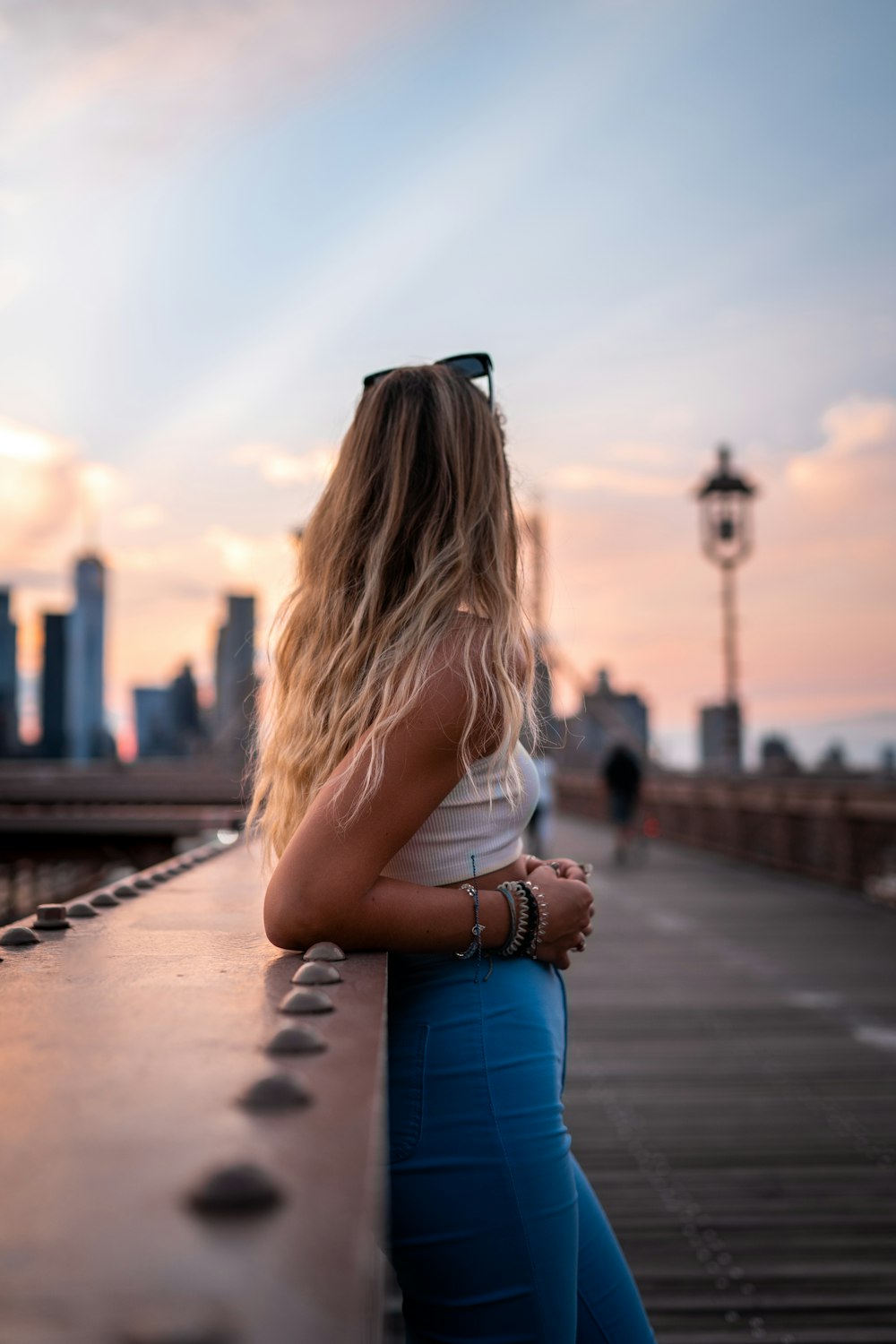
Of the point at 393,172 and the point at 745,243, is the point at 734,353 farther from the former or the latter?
the point at 393,172

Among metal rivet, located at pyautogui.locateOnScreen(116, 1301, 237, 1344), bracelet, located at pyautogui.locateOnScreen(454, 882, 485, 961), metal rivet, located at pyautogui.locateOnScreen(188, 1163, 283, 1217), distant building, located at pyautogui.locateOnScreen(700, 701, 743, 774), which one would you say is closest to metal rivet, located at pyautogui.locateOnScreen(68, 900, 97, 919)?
bracelet, located at pyautogui.locateOnScreen(454, 882, 485, 961)

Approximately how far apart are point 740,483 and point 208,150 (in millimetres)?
8802

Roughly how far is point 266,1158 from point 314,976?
0.52m

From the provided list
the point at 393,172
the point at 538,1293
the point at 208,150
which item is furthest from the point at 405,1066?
the point at 208,150

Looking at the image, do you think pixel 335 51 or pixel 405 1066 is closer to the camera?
pixel 405 1066

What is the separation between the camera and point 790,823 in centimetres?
1351

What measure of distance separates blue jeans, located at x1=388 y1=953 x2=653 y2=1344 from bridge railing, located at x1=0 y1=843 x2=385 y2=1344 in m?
0.15

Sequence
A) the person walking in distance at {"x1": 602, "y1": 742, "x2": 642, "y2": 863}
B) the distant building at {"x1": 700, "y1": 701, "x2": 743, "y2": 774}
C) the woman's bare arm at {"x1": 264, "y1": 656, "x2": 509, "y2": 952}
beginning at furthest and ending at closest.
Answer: the distant building at {"x1": 700, "y1": 701, "x2": 743, "y2": 774} < the person walking in distance at {"x1": 602, "y1": 742, "x2": 642, "y2": 863} < the woman's bare arm at {"x1": 264, "y1": 656, "x2": 509, "y2": 952}

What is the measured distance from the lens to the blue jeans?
4.18ft

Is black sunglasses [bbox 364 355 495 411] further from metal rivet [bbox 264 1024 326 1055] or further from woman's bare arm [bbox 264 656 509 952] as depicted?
metal rivet [bbox 264 1024 326 1055]

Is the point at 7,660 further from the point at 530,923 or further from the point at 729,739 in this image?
the point at 530,923

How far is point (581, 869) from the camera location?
1708 mm

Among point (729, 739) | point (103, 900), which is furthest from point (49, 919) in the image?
point (729, 739)

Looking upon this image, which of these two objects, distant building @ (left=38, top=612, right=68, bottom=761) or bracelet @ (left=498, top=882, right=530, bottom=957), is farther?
distant building @ (left=38, top=612, right=68, bottom=761)
